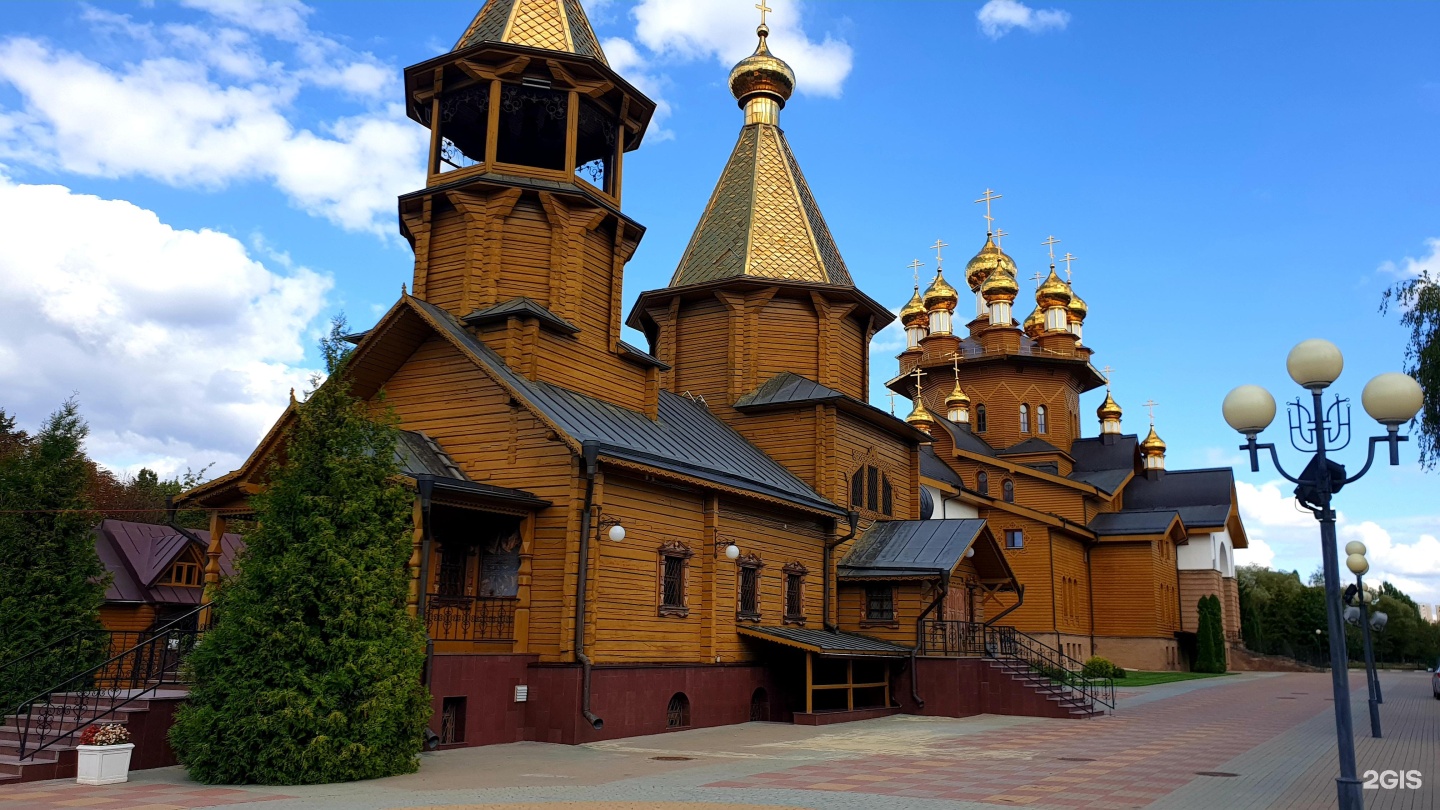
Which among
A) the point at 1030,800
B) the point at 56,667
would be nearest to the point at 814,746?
the point at 1030,800

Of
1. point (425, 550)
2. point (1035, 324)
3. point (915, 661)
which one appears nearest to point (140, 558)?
point (425, 550)

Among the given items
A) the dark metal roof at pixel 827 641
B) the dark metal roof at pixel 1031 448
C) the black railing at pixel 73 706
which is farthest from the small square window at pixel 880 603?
the dark metal roof at pixel 1031 448

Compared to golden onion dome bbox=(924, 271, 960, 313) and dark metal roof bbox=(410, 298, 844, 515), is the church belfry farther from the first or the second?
golden onion dome bbox=(924, 271, 960, 313)

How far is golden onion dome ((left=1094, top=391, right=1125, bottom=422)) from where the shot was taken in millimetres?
52375

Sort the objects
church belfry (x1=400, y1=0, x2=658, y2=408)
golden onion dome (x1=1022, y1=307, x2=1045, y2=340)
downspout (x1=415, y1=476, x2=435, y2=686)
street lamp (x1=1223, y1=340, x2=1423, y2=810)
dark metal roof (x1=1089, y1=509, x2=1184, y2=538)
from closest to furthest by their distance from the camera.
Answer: street lamp (x1=1223, y1=340, x2=1423, y2=810) < downspout (x1=415, y1=476, x2=435, y2=686) < church belfry (x1=400, y1=0, x2=658, y2=408) < dark metal roof (x1=1089, y1=509, x2=1184, y2=538) < golden onion dome (x1=1022, y1=307, x2=1045, y2=340)

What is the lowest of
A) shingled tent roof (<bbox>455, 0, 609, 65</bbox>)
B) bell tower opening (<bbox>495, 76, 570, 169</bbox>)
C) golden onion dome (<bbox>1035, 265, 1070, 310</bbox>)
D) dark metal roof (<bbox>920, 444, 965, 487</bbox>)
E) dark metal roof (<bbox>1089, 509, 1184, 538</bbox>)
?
dark metal roof (<bbox>1089, 509, 1184, 538</bbox>)

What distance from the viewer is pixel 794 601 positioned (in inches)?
862

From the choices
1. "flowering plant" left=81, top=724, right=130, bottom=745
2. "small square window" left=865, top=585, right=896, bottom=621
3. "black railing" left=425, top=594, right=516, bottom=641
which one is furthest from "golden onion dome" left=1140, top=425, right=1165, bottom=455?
"flowering plant" left=81, top=724, right=130, bottom=745

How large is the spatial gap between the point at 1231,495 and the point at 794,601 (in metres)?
36.4

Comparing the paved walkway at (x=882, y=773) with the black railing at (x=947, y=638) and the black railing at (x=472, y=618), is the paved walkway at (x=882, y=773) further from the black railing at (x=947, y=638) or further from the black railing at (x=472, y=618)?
the black railing at (x=947, y=638)

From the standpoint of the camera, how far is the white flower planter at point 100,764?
37.1ft

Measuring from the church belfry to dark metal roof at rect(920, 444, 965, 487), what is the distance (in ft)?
72.0

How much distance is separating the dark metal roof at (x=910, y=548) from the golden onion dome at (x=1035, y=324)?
29.4 meters

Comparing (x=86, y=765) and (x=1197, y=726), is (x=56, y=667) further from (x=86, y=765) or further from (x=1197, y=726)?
(x=1197, y=726)
